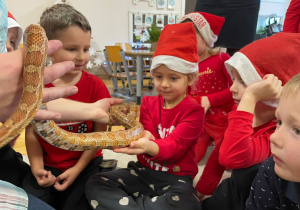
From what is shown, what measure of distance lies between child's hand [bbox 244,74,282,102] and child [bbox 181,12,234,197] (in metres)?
0.92

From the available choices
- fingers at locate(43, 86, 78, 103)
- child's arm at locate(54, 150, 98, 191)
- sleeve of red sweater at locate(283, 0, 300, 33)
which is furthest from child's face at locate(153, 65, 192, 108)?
sleeve of red sweater at locate(283, 0, 300, 33)

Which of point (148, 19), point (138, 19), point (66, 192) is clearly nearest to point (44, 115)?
point (66, 192)

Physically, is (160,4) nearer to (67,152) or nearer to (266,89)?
(67,152)

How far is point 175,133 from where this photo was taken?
4.83 ft

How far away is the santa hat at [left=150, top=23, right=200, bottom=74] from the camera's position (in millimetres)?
1541

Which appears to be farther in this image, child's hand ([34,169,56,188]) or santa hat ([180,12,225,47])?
santa hat ([180,12,225,47])

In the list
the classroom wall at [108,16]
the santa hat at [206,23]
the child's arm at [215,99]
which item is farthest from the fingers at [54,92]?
the classroom wall at [108,16]

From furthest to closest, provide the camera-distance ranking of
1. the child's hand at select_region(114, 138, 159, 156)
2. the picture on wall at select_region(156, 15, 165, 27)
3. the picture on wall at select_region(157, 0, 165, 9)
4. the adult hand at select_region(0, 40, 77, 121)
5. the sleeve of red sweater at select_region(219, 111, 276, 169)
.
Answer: the picture on wall at select_region(156, 15, 165, 27)
the picture on wall at select_region(157, 0, 165, 9)
the child's hand at select_region(114, 138, 159, 156)
the sleeve of red sweater at select_region(219, 111, 276, 169)
the adult hand at select_region(0, 40, 77, 121)

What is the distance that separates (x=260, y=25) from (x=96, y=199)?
860cm

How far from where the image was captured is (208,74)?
7.65 feet

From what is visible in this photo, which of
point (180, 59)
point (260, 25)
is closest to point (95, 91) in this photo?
point (180, 59)

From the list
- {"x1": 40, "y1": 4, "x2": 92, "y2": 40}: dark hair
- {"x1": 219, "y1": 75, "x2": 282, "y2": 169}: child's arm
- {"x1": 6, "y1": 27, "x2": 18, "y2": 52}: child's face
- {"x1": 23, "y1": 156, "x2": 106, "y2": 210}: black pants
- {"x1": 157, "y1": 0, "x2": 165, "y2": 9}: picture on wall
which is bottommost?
{"x1": 23, "y1": 156, "x2": 106, "y2": 210}: black pants

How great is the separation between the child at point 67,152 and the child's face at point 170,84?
1.39 feet

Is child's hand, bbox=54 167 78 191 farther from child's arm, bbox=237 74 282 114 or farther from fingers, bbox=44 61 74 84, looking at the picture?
child's arm, bbox=237 74 282 114
